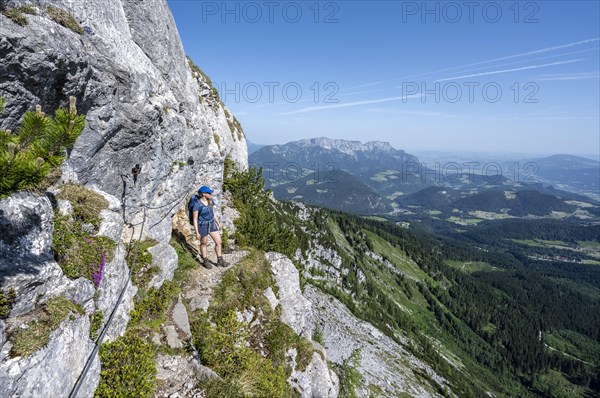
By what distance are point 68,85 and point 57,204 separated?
3988 millimetres

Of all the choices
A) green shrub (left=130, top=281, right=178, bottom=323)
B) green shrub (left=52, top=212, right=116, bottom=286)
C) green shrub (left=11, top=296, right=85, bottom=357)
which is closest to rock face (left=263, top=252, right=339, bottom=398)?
green shrub (left=130, top=281, right=178, bottom=323)

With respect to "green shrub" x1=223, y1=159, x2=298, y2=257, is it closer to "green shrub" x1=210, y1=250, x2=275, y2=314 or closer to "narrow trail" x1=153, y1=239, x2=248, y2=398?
"green shrub" x1=210, y1=250, x2=275, y2=314

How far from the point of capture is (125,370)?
374 inches

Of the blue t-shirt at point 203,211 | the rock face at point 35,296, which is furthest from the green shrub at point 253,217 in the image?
the rock face at point 35,296

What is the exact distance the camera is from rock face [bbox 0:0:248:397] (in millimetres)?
7479

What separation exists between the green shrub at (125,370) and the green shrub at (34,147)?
691 cm

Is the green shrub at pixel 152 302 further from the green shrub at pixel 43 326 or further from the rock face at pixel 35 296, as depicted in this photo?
the green shrub at pixel 43 326

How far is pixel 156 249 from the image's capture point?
603 inches

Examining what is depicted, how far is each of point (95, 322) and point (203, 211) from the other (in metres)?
7.34

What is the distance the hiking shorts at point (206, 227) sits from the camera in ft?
53.7

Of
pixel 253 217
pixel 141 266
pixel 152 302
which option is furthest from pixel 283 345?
pixel 253 217

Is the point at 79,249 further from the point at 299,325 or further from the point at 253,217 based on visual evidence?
the point at 253,217

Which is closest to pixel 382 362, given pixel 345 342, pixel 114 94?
pixel 345 342

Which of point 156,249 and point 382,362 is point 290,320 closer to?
point 156,249
